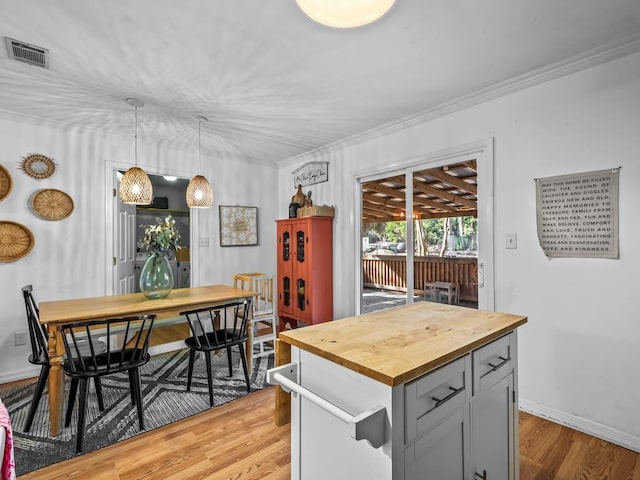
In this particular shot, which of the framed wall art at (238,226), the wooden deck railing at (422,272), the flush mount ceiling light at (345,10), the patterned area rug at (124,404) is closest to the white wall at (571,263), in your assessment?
the wooden deck railing at (422,272)

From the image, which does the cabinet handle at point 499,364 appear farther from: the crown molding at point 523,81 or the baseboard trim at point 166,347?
the baseboard trim at point 166,347

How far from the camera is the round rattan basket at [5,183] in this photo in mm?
3027

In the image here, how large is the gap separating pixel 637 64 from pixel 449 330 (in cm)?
208

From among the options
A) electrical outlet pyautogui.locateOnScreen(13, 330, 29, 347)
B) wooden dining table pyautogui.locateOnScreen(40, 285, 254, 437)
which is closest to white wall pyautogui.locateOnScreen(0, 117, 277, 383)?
electrical outlet pyautogui.locateOnScreen(13, 330, 29, 347)

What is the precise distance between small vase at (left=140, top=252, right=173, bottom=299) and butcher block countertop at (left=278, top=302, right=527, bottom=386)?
1869mm

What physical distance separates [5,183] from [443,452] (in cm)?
395

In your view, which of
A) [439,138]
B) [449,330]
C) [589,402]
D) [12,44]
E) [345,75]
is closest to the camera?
[449,330]

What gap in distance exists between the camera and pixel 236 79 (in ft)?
8.24

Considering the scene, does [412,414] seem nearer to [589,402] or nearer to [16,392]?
[589,402]

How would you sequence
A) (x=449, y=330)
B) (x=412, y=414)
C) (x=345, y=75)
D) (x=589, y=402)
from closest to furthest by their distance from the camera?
1. (x=412, y=414)
2. (x=449, y=330)
3. (x=589, y=402)
4. (x=345, y=75)

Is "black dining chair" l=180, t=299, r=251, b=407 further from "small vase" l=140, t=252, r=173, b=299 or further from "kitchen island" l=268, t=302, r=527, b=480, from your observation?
"kitchen island" l=268, t=302, r=527, b=480

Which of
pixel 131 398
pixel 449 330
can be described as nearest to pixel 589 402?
pixel 449 330

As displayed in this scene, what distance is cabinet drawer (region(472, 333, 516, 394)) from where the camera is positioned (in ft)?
4.41

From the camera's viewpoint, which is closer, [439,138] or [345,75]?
[345,75]
